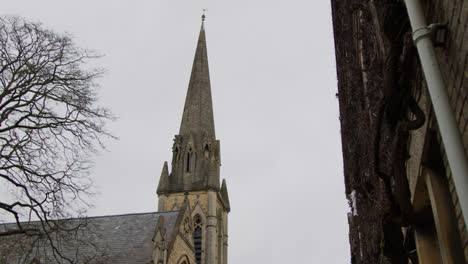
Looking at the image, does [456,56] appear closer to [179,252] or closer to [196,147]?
[179,252]

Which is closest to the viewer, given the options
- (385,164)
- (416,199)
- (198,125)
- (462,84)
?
(462,84)

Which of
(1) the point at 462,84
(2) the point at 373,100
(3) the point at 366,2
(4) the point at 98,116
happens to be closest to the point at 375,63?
(2) the point at 373,100

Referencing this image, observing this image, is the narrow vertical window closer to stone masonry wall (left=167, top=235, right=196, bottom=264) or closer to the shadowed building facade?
stone masonry wall (left=167, top=235, right=196, bottom=264)

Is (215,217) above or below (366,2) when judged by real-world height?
above

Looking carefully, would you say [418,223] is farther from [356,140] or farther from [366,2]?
[356,140]

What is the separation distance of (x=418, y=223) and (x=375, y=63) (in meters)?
2.04

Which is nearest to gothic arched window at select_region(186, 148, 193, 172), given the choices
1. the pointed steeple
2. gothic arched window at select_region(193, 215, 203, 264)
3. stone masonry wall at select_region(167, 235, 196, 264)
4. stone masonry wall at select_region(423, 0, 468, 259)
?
the pointed steeple

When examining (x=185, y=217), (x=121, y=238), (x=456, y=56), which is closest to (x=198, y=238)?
(x=185, y=217)

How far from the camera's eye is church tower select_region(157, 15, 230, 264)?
3428 cm

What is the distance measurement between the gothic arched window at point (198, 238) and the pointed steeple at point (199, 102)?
9161 mm

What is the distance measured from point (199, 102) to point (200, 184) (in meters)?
10.8

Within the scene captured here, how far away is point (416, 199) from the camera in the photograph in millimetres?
4121

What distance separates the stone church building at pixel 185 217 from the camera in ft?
70.9

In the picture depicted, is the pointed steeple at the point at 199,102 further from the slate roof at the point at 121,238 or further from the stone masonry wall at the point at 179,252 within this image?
the stone masonry wall at the point at 179,252
